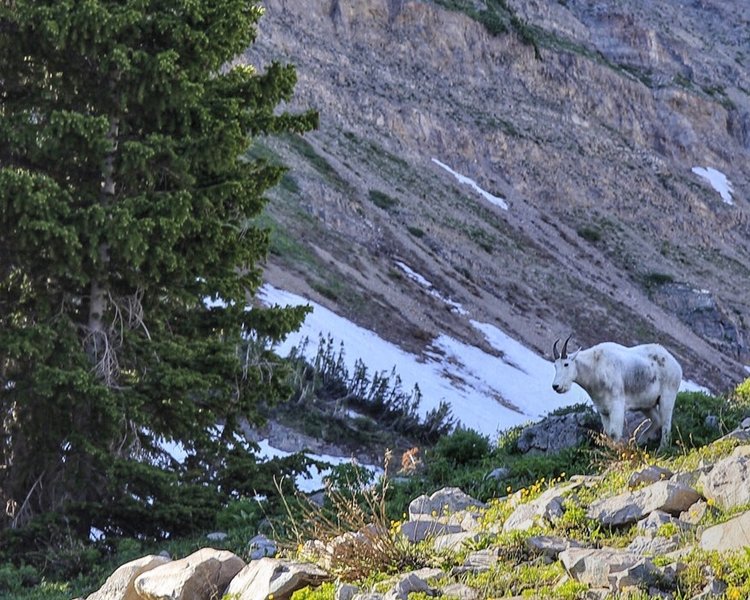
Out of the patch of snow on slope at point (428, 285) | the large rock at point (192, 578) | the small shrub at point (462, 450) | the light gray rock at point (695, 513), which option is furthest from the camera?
the patch of snow on slope at point (428, 285)

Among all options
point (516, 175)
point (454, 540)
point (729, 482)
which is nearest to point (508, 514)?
point (454, 540)

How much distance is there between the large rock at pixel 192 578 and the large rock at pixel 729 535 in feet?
9.95

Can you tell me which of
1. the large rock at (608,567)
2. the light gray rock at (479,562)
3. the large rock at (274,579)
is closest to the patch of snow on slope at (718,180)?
the light gray rock at (479,562)

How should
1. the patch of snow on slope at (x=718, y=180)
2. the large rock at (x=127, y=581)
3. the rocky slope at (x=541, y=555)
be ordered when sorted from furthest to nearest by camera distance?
the patch of snow on slope at (x=718, y=180) → the large rock at (x=127, y=581) → the rocky slope at (x=541, y=555)

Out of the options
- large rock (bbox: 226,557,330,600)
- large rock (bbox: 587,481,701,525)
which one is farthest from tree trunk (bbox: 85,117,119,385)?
large rock (bbox: 587,481,701,525)

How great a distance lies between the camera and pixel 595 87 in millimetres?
74250

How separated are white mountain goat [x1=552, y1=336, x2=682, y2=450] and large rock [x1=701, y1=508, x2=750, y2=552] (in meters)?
5.92

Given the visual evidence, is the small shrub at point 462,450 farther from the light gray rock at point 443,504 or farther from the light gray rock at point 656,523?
the light gray rock at point 656,523

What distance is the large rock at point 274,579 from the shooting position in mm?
6750

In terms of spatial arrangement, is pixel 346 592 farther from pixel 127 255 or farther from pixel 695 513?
pixel 127 255

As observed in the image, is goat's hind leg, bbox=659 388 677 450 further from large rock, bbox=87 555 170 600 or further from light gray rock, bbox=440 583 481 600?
→ large rock, bbox=87 555 170 600

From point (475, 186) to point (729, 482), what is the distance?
51.6m

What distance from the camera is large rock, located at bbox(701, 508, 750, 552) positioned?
6.25 metres

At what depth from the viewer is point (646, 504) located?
731 cm
